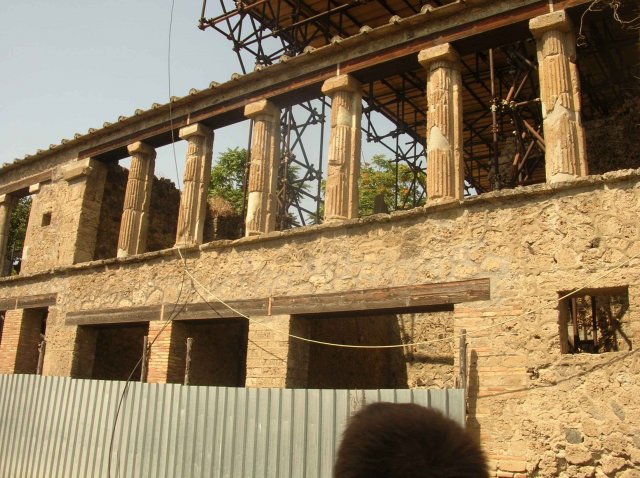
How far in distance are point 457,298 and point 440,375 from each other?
226 inches

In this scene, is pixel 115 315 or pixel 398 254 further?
pixel 115 315

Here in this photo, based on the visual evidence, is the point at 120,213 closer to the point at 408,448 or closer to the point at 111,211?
the point at 111,211

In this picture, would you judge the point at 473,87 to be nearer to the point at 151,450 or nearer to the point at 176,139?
the point at 176,139

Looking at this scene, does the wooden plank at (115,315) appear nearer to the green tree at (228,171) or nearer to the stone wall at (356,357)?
the stone wall at (356,357)

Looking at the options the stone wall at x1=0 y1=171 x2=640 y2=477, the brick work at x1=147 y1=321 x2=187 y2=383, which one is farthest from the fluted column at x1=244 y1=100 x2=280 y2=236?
the brick work at x1=147 y1=321 x2=187 y2=383

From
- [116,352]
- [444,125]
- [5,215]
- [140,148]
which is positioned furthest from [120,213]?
[444,125]

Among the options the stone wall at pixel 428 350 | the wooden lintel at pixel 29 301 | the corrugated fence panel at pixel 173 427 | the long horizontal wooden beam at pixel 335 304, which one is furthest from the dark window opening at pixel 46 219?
the stone wall at pixel 428 350

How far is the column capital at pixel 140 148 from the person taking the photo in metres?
12.9

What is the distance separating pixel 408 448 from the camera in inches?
53.5

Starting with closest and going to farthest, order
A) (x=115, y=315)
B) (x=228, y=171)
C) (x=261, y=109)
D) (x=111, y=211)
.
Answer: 1. (x=261, y=109)
2. (x=115, y=315)
3. (x=111, y=211)
4. (x=228, y=171)

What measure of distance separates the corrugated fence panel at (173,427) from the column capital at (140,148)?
532 centimetres

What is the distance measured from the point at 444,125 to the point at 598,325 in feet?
14.0

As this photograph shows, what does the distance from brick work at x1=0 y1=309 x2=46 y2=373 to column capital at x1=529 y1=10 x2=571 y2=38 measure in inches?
464

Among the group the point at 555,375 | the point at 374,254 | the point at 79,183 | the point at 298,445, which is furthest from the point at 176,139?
the point at 555,375
